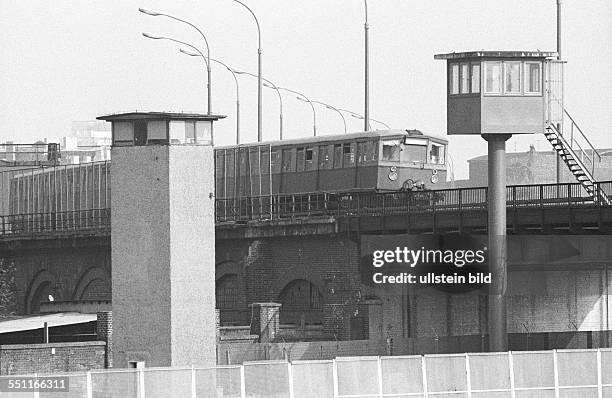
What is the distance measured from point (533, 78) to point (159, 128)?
382 inches

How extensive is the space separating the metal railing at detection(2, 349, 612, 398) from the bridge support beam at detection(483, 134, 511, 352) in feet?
19.8

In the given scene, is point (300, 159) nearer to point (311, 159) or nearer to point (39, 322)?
point (311, 159)

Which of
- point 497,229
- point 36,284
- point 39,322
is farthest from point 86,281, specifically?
point 497,229

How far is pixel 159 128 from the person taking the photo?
35.6 meters

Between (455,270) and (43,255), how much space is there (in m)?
33.8

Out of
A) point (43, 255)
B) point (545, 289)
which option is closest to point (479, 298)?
point (545, 289)

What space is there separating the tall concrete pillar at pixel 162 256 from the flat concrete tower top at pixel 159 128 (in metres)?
0.22

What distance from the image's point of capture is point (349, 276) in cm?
5112

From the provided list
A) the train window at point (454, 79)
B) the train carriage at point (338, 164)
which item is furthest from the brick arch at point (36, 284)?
the train window at point (454, 79)

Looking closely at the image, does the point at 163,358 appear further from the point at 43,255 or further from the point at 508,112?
the point at 43,255

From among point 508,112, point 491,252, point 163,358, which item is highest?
point 508,112

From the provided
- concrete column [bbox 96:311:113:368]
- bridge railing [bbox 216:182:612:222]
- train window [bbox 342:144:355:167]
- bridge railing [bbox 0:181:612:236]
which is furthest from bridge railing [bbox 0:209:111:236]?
concrete column [bbox 96:311:113:368]

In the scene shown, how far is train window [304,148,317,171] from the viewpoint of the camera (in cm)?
5819

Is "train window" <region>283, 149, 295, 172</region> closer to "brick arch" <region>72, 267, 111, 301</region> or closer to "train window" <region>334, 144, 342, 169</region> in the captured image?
"train window" <region>334, 144, 342, 169</region>
